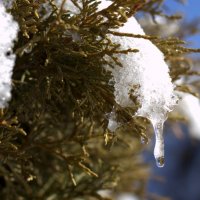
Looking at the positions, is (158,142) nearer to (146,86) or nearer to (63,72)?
(146,86)

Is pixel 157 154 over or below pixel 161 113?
below

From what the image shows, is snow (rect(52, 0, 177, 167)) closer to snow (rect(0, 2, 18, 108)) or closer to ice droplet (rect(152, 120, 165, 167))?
ice droplet (rect(152, 120, 165, 167))

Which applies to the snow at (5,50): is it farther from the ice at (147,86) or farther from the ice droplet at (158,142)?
the ice droplet at (158,142)

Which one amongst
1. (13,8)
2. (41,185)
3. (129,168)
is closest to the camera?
(13,8)

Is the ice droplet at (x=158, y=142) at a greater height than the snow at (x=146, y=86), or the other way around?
the snow at (x=146, y=86)

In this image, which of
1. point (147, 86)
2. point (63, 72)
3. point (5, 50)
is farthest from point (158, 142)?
point (5, 50)

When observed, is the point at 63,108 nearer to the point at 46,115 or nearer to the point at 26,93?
the point at 46,115

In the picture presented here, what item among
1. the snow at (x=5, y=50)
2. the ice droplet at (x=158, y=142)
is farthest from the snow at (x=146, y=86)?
the snow at (x=5, y=50)

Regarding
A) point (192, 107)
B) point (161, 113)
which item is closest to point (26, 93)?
point (161, 113)
